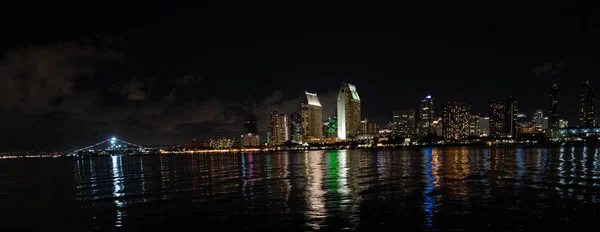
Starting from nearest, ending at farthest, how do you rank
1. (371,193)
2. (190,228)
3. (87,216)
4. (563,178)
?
(190,228) → (87,216) → (371,193) → (563,178)

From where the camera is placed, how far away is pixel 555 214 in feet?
85.5

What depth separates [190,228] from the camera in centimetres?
2489

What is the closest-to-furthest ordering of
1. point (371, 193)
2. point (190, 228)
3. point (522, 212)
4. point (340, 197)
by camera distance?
point (190, 228) < point (522, 212) < point (340, 197) < point (371, 193)

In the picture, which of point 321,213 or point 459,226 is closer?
point 459,226

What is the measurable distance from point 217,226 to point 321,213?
7339 mm

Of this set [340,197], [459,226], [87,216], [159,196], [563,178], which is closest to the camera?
[459,226]

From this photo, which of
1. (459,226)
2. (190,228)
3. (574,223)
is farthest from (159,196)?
(574,223)

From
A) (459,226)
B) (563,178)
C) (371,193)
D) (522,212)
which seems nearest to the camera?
(459,226)

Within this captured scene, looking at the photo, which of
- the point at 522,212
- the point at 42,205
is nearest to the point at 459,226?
the point at 522,212

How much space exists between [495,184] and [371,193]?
569 inches

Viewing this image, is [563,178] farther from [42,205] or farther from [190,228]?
[42,205]

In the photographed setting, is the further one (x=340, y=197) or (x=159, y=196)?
(x=159, y=196)

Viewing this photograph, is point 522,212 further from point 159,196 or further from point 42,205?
point 42,205

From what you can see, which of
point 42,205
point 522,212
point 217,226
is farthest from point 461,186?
point 42,205
